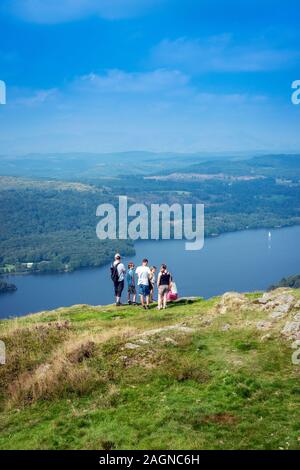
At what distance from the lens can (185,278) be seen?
148m

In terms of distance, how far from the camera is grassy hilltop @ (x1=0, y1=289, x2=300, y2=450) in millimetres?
10055

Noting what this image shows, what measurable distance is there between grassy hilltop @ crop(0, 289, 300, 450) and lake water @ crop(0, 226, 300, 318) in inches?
4213

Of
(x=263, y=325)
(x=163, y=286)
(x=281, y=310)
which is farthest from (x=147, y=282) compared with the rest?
(x=263, y=325)

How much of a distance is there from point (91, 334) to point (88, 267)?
558 feet

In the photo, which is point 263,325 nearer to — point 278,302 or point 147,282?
point 278,302

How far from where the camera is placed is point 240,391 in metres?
11.7

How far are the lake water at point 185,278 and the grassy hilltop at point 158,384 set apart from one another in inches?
4213

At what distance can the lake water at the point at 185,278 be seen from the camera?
13100 cm

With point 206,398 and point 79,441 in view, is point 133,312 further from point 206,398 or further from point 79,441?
point 79,441

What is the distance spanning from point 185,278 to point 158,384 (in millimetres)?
136590

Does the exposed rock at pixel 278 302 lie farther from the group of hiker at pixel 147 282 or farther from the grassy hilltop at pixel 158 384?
the group of hiker at pixel 147 282

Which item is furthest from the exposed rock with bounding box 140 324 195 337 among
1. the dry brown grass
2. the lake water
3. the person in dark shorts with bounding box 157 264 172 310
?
the lake water

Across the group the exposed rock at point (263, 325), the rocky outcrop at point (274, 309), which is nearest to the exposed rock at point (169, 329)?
the exposed rock at point (263, 325)
